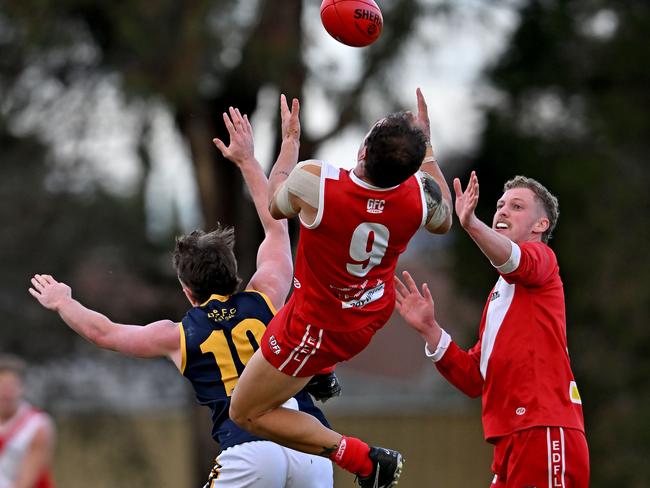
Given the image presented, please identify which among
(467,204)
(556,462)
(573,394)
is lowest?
(556,462)

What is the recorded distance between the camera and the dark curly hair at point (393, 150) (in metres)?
5.16

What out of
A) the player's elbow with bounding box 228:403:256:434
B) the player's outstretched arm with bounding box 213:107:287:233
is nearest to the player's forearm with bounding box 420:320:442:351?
the player's outstretched arm with bounding box 213:107:287:233

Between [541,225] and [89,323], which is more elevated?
[541,225]

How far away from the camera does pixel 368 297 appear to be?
5.61 metres

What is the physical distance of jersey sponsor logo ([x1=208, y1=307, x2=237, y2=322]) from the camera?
592 cm

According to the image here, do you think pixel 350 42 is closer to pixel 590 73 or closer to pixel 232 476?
pixel 232 476

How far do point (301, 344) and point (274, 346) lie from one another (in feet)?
0.45

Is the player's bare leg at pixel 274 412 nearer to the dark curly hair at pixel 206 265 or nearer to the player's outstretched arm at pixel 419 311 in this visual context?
the dark curly hair at pixel 206 265

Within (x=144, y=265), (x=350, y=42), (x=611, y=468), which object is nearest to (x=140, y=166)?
(x=144, y=265)

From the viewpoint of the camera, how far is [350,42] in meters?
6.32

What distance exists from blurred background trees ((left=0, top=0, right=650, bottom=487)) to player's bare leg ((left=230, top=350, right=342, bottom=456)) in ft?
39.9

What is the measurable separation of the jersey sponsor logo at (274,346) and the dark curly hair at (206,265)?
24.5 inches

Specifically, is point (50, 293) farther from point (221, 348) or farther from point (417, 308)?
point (417, 308)

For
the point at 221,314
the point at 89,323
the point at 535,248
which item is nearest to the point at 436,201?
the point at 535,248
